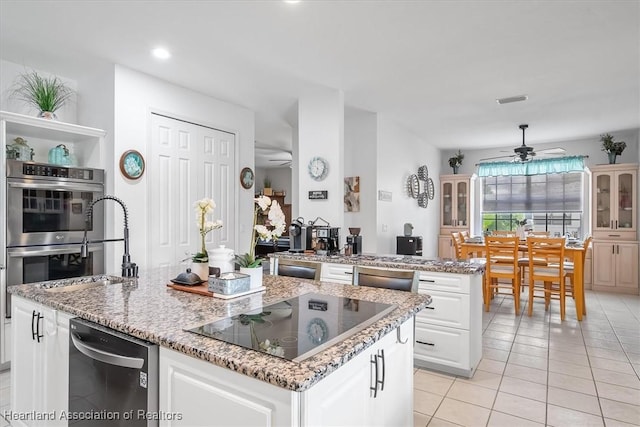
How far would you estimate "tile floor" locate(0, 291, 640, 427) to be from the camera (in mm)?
2318

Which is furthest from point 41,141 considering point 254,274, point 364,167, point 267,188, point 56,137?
point 267,188

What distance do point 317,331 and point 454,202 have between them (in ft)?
22.7

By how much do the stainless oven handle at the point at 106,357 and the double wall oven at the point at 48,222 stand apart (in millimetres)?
2022

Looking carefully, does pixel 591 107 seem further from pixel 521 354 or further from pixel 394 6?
pixel 394 6

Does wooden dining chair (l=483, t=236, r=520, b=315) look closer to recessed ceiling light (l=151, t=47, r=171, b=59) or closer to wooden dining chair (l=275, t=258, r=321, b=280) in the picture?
wooden dining chair (l=275, t=258, r=321, b=280)

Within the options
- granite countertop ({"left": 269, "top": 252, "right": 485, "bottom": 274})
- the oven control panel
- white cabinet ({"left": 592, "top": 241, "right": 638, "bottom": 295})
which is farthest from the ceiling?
white cabinet ({"left": 592, "top": 241, "right": 638, "bottom": 295})

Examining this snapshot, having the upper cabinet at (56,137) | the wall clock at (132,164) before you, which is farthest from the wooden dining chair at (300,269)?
the upper cabinet at (56,137)

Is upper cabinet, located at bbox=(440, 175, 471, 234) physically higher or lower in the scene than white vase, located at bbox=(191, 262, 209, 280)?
higher

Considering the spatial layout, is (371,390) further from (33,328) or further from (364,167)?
(364,167)

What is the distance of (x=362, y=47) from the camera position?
304 centimetres

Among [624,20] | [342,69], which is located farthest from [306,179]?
[624,20]

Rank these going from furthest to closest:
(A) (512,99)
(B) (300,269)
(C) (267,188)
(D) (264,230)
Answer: (C) (267,188), (A) (512,99), (B) (300,269), (D) (264,230)

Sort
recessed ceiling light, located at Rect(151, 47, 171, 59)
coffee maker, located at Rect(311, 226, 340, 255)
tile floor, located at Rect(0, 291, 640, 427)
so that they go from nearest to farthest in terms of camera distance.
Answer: tile floor, located at Rect(0, 291, 640, 427)
recessed ceiling light, located at Rect(151, 47, 171, 59)
coffee maker, located at Rect(311, 226, 340, 255)

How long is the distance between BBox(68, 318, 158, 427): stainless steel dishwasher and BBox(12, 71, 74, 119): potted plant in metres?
2.67
